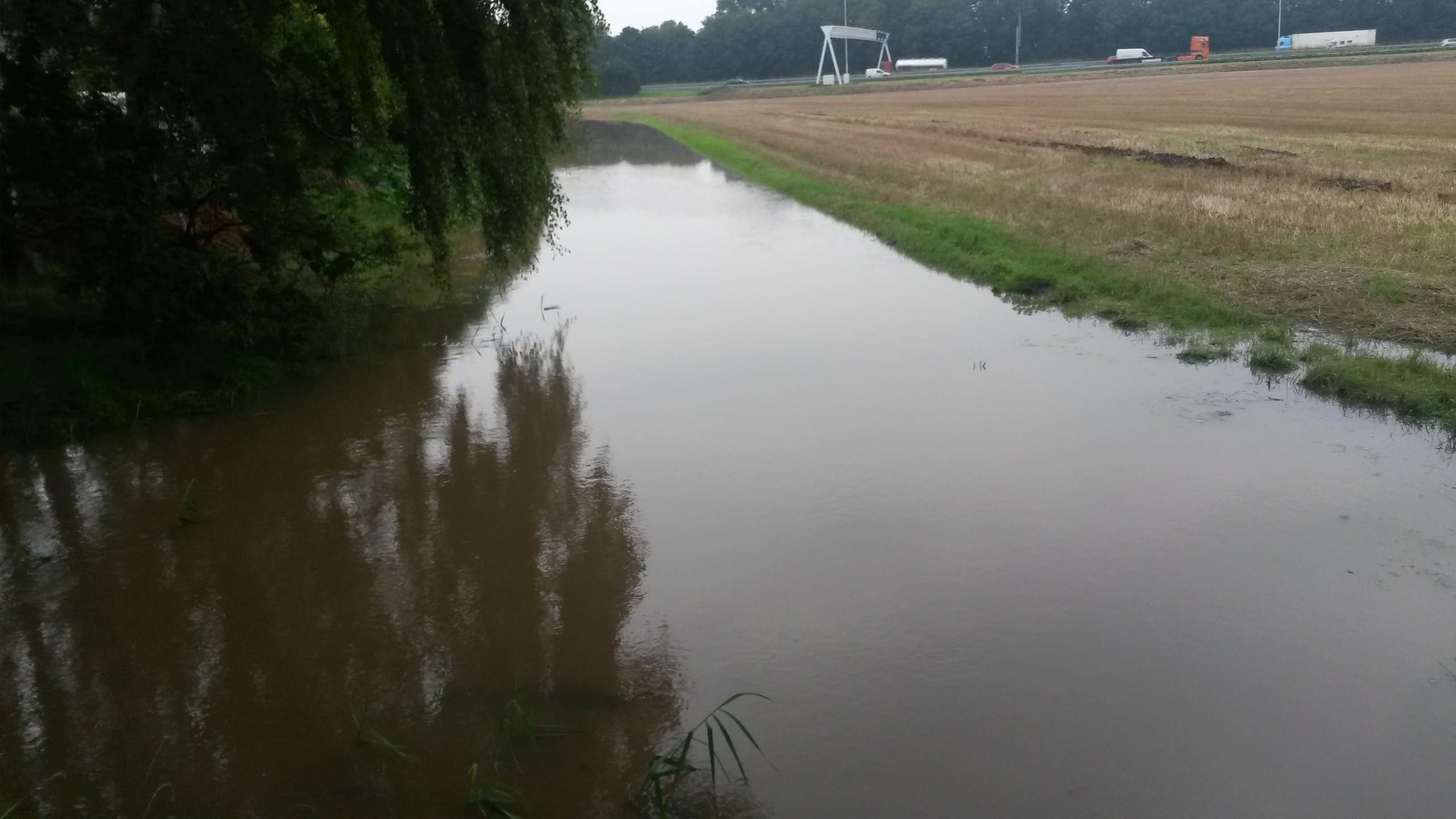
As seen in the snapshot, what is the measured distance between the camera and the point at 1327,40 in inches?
3789

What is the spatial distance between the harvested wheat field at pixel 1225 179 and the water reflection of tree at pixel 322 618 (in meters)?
8.38

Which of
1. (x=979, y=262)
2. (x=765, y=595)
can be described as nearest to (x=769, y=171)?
(x=979, y=262)

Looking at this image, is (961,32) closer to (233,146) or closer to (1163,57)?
(1163,57)

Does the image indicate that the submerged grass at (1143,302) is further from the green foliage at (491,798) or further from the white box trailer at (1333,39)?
the white box trailer at (1333,39)

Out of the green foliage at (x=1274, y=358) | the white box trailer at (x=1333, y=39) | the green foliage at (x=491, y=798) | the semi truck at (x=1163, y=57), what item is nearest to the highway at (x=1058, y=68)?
the semi truck at (x=1163, y=57)

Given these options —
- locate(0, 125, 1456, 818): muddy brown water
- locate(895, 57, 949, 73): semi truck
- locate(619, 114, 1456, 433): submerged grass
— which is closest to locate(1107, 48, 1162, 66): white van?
locate(895, 57, 949, 73): semi truck

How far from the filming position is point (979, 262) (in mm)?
15922

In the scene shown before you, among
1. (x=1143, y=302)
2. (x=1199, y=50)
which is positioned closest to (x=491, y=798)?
(x=1143, y=302)

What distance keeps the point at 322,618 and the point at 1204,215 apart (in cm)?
1447

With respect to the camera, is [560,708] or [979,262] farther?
A: [979,262]

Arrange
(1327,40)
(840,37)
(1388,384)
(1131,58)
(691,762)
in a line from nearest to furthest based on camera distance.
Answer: (691,762) < (1388,384) < (1327,40) < (840,37) < (1131,58)

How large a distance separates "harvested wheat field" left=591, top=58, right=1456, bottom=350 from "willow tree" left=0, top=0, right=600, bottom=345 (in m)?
7.90

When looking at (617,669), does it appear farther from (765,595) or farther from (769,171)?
(769,171)

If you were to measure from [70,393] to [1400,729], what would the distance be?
33.0 feet
